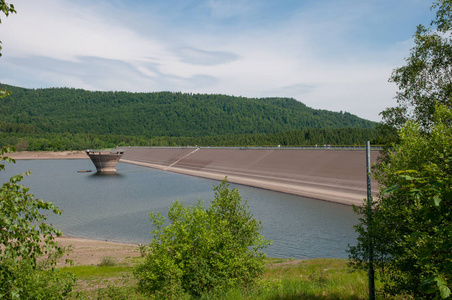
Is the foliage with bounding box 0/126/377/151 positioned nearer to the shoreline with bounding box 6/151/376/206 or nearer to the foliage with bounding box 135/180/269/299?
the shoreline with bounding box 6/151/376/206

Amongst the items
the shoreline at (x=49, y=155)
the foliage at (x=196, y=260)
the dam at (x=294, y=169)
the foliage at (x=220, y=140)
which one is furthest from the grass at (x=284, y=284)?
the shoreline at (x=49, y=155)

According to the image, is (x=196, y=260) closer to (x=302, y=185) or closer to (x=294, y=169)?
(x=302, y=185)

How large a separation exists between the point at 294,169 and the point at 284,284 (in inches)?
1944

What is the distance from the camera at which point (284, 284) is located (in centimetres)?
1204

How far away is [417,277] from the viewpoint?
25.8ft

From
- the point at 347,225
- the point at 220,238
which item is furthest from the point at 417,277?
the point at 347,225

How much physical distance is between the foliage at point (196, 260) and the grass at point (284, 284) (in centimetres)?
47

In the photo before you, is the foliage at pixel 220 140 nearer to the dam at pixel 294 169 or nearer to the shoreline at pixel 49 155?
the shoreline at pixel 49 155

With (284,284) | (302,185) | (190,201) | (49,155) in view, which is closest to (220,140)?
(49,155)

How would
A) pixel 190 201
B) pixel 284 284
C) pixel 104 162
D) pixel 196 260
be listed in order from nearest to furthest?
1. pixel 196 260
2. pixel 284 284
3. pixel 190 201
4. pixel 104 162

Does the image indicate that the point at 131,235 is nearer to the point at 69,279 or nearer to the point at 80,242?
the point at 80,242

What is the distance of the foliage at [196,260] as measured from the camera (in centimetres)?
915

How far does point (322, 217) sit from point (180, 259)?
26593 mm

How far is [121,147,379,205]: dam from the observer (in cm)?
4466
